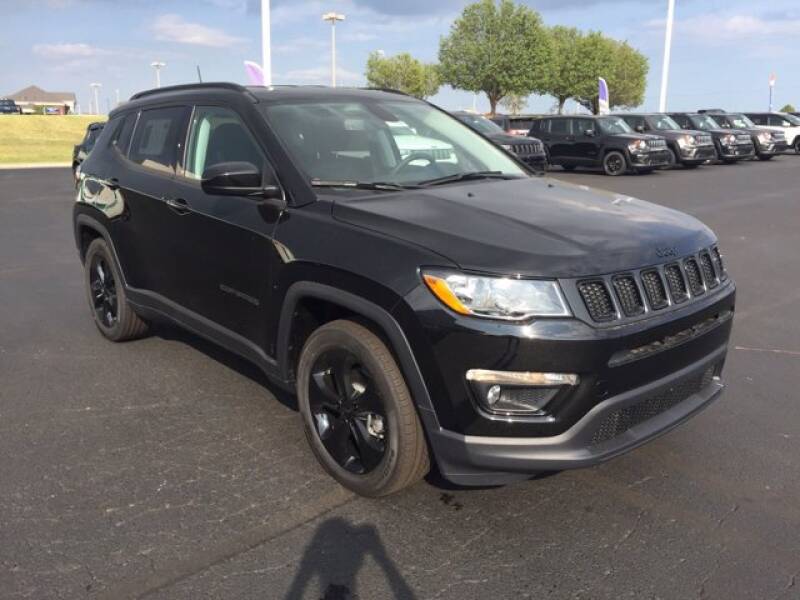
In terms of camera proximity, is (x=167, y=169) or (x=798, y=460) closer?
(x=798, y=460)

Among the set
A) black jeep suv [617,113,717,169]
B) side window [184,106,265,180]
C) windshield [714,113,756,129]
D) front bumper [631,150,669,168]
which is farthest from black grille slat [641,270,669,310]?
windshield [714,113,756,129]

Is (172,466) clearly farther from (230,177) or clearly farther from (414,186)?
(414,186)

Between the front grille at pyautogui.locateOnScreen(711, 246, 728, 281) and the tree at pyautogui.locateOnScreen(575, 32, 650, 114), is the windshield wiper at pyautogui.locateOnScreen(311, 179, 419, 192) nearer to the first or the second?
the front grille at pyautogui.locateOnScreen(711, 246, 728, 281)

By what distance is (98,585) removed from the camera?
2.68 m

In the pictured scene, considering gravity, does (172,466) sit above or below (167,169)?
below

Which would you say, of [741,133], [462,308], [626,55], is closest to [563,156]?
[741,133]

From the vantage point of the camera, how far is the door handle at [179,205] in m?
4.20

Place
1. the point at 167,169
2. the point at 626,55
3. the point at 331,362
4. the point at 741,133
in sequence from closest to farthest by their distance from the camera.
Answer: the point at 331,362, the point at 167,169, the point at 741,133, the point at 626,55

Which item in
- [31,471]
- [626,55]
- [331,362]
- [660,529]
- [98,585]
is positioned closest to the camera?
[98,585]

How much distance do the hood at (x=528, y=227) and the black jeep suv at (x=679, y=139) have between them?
774 inches

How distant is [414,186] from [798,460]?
2.34m

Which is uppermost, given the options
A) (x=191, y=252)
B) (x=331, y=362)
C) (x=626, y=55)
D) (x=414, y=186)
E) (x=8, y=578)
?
(x=626, y=55)

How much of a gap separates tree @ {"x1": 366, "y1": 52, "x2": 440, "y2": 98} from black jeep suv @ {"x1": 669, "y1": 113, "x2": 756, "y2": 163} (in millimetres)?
43953

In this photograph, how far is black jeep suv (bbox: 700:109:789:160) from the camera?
1043 inches
